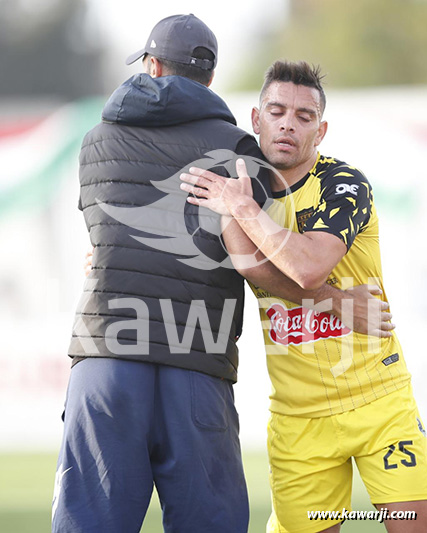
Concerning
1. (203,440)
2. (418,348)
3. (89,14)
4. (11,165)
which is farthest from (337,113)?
(89,14)

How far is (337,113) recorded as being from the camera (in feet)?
31.9

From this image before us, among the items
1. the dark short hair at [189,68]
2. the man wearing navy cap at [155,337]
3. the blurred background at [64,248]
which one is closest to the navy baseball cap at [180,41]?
the dark short hair at [189,68]

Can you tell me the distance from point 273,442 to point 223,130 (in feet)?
4.64

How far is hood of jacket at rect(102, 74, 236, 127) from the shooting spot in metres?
3.34

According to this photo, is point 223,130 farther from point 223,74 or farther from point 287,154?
point 223,74

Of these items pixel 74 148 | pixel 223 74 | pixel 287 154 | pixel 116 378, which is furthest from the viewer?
pixel 223 74

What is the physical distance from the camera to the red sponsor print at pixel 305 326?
149 inches

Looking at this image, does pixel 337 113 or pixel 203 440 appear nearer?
pixel 203 440

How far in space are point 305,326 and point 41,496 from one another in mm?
4208

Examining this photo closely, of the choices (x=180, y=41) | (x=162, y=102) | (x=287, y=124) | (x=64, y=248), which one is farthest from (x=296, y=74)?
(x=64, y=248)

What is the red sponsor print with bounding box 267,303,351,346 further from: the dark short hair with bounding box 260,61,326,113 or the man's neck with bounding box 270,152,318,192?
the dark short hair with bounding box 260,61,326,113

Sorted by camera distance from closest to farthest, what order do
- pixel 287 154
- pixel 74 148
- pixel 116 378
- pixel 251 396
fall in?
pixel 116 378, pixel 287 154, pixel 251 396, pixel 74 148

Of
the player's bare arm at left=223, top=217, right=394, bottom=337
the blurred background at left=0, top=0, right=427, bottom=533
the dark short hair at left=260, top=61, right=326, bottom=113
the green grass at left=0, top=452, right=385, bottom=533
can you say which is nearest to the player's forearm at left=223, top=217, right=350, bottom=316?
the player's bare arm at left=223, top=217, right=394, bottom=337

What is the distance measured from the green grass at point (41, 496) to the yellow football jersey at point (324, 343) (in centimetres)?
240
